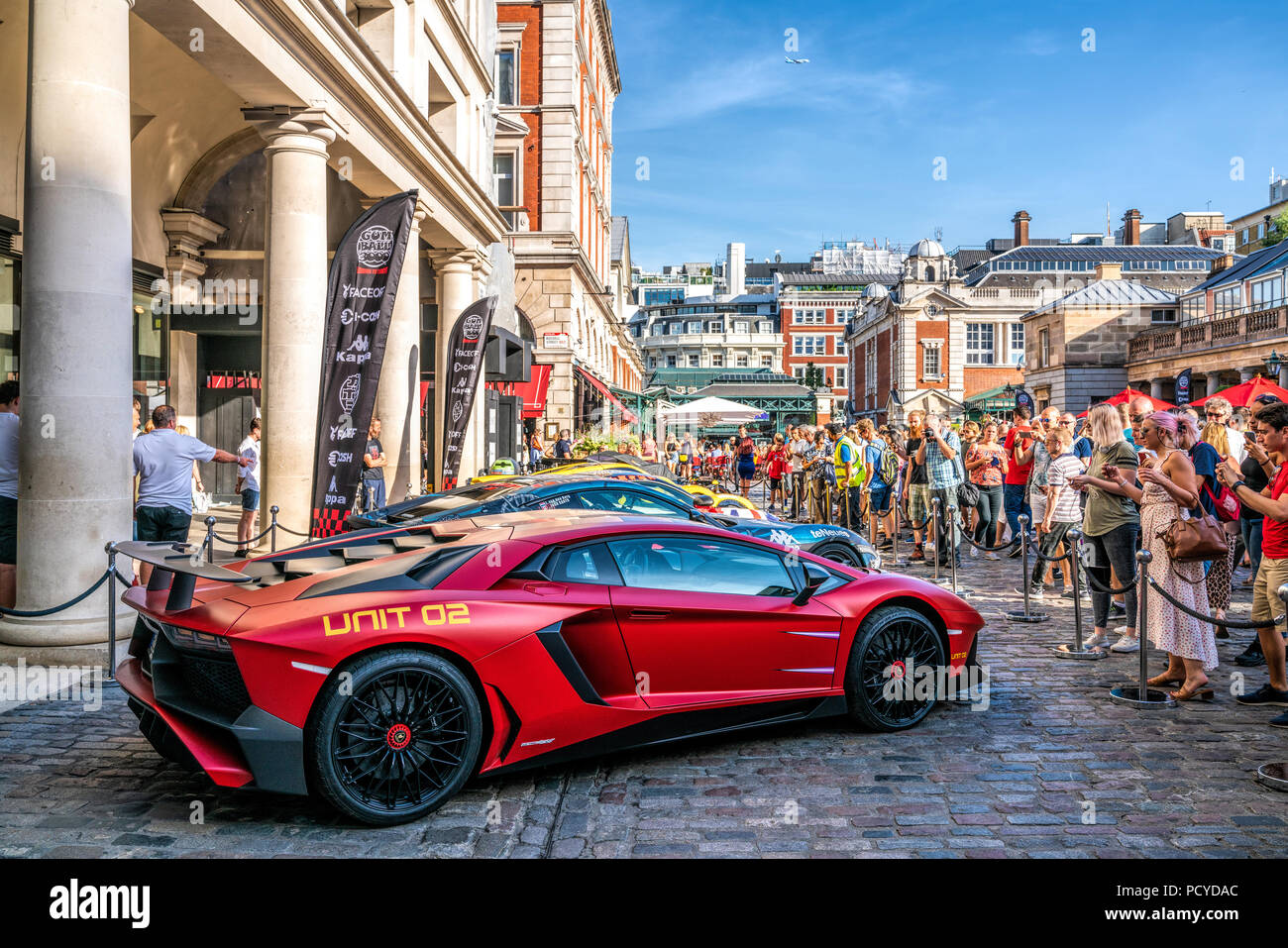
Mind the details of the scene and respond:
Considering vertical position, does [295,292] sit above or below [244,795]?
above

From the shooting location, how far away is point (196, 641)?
13.7ft

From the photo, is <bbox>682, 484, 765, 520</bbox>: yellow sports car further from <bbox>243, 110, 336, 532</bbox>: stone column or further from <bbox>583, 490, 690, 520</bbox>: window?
<bbox>243, 110, 336, 532</bbox>: stone column

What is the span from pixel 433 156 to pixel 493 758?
15.0 meters

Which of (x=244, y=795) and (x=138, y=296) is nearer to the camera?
(x=244, y=795)

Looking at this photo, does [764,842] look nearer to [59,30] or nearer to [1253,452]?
[1253,452]

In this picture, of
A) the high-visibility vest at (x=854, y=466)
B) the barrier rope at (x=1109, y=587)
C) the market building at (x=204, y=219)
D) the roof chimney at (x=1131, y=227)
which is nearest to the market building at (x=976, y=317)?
the roof chimney at (x=1131, y=227)

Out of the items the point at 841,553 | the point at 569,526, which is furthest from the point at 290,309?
the point at 569,526

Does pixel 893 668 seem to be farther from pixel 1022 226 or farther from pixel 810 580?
pixel 1022 226

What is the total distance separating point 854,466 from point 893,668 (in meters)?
11.3

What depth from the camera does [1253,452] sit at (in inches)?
324

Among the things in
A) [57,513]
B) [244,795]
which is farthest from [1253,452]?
[57,513]

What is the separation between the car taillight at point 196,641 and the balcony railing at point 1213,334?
40.8 m

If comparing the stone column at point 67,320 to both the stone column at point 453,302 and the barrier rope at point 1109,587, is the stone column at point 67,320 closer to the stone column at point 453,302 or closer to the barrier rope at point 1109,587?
the barrier rope at point 1109,587

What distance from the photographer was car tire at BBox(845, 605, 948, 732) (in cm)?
560
